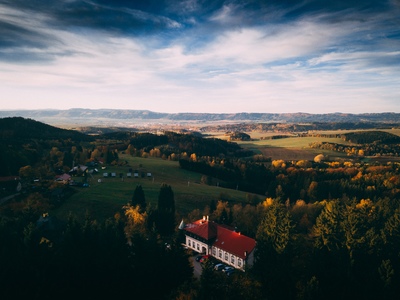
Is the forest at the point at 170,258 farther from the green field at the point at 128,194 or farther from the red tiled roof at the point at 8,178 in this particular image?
the red tiled roof at the point at 8,178

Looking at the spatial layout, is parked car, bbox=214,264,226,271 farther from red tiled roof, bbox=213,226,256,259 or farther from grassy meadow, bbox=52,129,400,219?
grassy meadow, bbox=52,129,400,219

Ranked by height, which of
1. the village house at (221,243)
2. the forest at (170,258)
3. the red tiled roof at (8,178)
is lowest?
the village house at (221,243)

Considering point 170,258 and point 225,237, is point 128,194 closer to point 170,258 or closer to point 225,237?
point 225,237

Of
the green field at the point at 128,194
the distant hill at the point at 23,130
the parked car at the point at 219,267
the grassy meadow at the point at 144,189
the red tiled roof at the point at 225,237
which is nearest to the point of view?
the parked car at the point at 219,267

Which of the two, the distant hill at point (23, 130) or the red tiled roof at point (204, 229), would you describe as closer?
the red tiled roof at point (204, 229)

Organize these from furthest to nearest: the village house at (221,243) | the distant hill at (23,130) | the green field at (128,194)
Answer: the distant hill at (23,130)
the green field at (128,194)
the village house at (221,243)

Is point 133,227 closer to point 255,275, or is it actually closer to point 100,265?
point 100,265

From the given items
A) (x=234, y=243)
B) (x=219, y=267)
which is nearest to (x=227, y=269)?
(x=219, y=267)

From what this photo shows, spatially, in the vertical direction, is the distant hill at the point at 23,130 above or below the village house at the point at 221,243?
above

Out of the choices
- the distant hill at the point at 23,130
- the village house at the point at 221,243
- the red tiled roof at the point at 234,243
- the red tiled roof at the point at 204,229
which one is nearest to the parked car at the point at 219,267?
the village house at the point at 221,243

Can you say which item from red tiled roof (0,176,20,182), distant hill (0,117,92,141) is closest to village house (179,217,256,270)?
red tiled roof (0,176,20,182)
